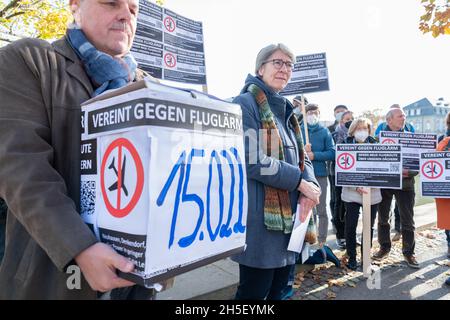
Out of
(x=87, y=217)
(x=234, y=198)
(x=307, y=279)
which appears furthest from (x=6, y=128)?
(x=307, y=279)

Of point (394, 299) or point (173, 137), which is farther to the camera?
point (394, 299)

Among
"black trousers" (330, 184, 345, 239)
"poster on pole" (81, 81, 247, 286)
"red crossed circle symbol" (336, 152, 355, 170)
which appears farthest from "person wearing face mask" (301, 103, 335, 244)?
"poster on pole" (81, 81, 247, 286)

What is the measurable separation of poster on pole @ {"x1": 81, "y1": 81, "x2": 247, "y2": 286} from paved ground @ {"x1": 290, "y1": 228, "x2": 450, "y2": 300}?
2.83 metres

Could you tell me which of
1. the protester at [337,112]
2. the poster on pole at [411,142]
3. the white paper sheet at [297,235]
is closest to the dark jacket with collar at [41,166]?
the white paper sheet at [297,235]

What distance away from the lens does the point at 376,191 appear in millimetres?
4500

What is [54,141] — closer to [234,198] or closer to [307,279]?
[234,198]

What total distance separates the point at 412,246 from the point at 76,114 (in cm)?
499

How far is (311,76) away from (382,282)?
10.3ft

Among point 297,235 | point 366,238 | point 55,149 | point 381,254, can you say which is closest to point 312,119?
point 366,238

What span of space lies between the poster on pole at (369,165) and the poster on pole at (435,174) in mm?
689

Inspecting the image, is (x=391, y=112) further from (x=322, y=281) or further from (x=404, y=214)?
(x=322, y=281)

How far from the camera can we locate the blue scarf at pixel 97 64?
49.4 inches

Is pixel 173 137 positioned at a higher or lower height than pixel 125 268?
higher

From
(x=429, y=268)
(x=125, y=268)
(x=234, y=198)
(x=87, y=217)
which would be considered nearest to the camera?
(x=125, y=268)
